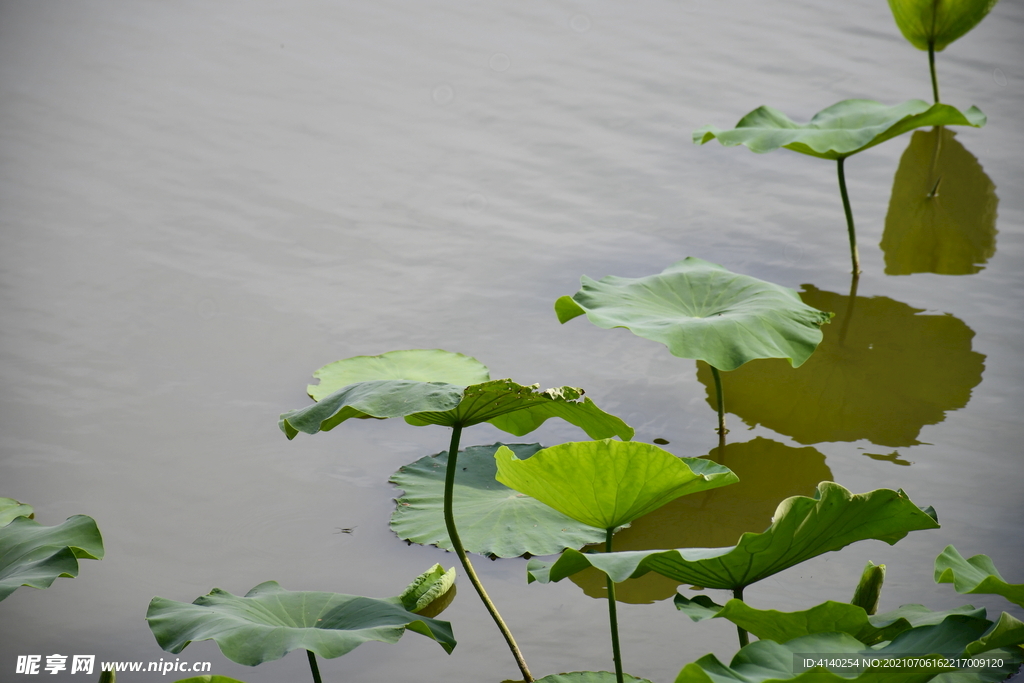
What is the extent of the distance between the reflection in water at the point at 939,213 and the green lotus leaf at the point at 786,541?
5.50 ft

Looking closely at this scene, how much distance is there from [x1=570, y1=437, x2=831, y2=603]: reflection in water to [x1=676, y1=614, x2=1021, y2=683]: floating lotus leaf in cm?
58

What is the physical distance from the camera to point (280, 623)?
1.30 meters

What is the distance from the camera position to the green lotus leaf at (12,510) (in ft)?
5.71

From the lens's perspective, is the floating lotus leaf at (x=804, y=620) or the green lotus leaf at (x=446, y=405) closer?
the floating lotus leaf at (x=804, y=620)

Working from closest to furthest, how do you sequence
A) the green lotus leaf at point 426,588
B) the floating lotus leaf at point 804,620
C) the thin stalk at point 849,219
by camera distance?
1. the floating lotus leaf at point 804,620
2. the green lotus leaf at point 426,588
3. the thin stalk at point 849,219

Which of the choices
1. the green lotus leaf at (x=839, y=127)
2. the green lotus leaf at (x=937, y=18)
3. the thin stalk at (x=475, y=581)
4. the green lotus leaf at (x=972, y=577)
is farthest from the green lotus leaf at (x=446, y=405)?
the green lotus leaf at (x=937, y=18)

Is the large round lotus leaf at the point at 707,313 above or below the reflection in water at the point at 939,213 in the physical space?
below

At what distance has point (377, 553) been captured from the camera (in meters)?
1.77

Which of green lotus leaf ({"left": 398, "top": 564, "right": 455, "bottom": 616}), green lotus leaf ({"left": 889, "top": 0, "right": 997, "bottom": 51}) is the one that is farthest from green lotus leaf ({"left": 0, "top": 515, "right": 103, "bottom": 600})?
green lotus leaf ({"left": 889, "top": 0, "right": 997, "bottom": 51})

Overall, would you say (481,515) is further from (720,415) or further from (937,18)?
(937,18)

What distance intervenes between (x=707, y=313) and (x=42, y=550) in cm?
137

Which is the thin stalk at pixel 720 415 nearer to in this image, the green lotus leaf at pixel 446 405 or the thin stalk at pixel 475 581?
the green lotus leaf at pixel 446 405

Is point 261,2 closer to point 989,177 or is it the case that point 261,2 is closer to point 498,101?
point 498,101

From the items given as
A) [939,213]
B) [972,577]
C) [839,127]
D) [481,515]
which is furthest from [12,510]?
[939,213]
